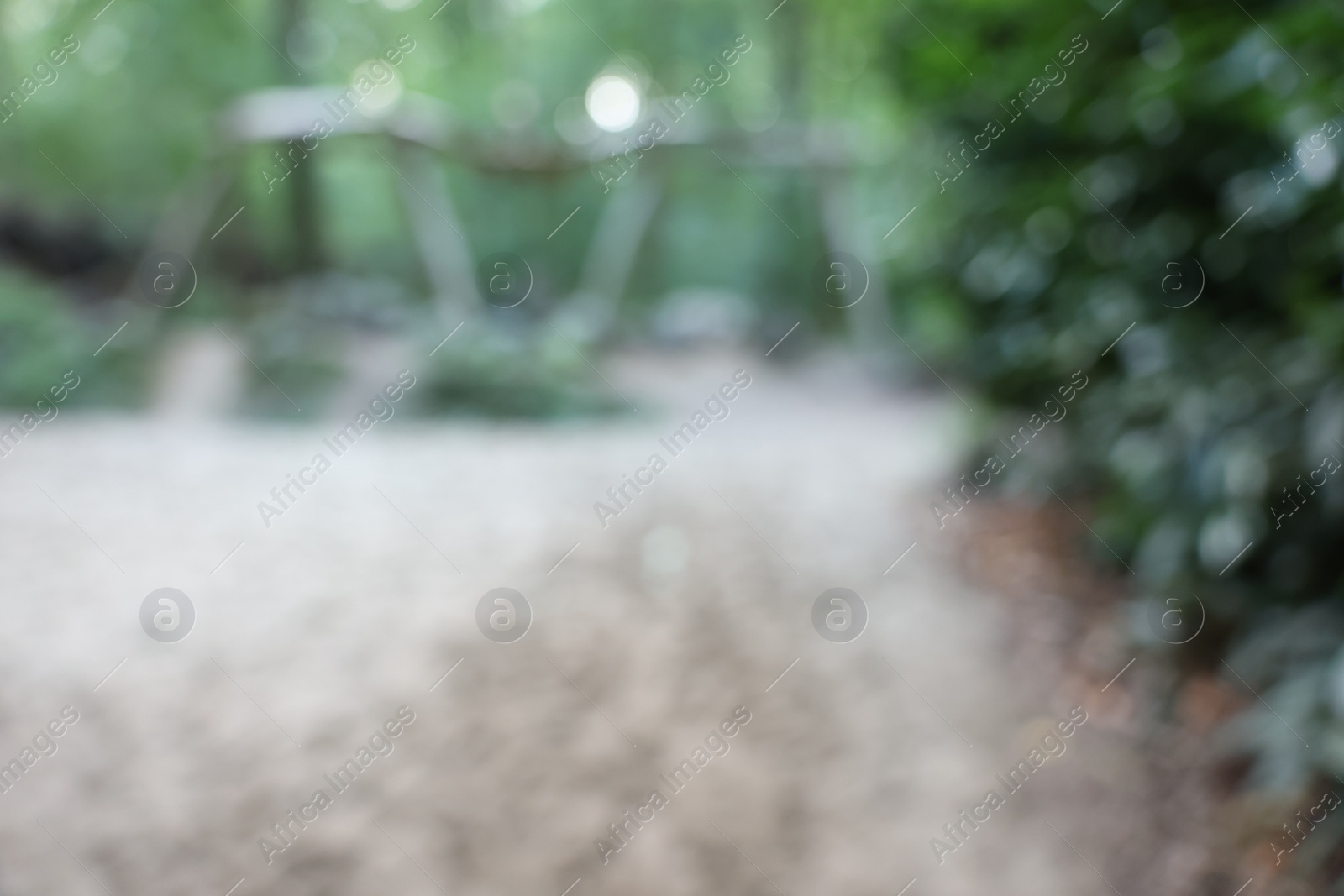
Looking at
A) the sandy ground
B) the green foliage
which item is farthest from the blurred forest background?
the sandy ground

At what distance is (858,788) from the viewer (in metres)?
1.84

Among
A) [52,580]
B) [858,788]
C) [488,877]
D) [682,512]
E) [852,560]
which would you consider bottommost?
[858,788]

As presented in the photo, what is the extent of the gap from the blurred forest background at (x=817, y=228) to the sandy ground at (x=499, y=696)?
53cm

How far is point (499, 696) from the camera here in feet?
6.83

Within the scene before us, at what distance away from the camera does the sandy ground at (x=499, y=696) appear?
5.16ft

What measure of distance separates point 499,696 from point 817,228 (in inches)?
291

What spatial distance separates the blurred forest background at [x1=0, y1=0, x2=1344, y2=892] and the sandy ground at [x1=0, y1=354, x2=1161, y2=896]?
0.53 m

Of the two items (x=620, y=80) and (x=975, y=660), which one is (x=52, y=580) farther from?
(x=620, y=80)

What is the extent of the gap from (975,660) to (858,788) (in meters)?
0.68

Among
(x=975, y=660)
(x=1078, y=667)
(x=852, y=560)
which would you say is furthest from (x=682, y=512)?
(x=1078, y=667)

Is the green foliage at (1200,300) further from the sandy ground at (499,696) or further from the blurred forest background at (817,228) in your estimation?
the sandy ground at (499,696)

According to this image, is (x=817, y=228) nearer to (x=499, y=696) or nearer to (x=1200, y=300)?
(x=1200, y=300)

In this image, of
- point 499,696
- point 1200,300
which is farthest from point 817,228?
point 499,696

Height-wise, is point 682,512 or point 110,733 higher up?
point 682,512
